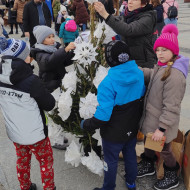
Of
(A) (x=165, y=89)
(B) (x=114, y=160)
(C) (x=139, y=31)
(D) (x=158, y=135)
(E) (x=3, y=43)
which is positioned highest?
(E) (x=3, y=43)

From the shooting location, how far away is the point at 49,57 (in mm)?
2619

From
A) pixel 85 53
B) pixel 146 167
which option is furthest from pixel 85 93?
pixel 146 167

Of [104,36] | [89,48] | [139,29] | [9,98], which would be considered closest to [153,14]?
[139,29]

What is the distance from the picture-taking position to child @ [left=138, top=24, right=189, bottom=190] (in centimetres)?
195

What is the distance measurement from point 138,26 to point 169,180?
1.51 metres

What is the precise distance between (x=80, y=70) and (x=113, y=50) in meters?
0.71

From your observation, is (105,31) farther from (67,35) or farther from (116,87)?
(67,35)

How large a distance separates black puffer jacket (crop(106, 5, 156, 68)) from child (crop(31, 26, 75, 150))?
1.88ft

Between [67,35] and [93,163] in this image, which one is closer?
[93,163]

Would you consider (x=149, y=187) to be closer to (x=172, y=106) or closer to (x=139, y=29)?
(x=172, y=106)

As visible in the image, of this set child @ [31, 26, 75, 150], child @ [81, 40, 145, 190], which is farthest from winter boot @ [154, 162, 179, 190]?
child @ [31, 26, 75, 150]

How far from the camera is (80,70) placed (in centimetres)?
245

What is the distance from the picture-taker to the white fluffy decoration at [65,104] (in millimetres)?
2254

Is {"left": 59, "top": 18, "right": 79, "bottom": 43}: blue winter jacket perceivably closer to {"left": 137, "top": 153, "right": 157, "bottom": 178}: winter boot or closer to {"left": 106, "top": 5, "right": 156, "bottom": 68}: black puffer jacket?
{"left": 106, "top": 5, "right": 156, "bottom": 68}: black puffer jacket
